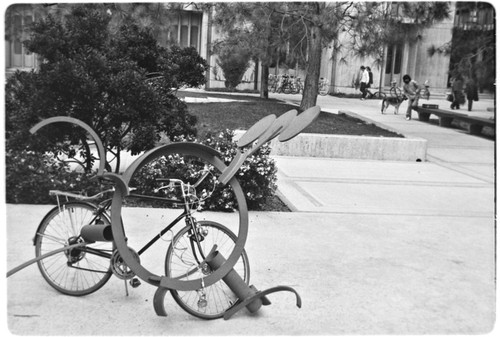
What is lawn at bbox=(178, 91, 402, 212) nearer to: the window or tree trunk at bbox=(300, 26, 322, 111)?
tree trunk at bbox=(300, 26, 322, 111)

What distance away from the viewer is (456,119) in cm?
1628

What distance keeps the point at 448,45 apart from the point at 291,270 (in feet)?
29.8

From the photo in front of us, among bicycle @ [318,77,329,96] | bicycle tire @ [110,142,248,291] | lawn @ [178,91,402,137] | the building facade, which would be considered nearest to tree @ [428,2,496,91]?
lawn @ [178,91,402,137]

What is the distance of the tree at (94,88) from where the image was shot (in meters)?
6.32

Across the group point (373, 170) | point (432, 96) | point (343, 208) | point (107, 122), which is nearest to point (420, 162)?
point (373, 170)

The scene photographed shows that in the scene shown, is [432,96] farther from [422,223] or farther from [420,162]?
[422,223]

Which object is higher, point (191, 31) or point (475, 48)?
point (191, 31)

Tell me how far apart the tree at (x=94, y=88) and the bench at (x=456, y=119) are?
9.93 m

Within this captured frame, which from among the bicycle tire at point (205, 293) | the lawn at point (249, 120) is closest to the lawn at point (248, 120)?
the lawn at point (249, 120)

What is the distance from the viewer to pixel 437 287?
175 inches

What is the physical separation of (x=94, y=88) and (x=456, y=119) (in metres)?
12.3

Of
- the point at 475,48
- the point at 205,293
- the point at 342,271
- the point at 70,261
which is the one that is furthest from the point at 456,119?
the point at 70,261

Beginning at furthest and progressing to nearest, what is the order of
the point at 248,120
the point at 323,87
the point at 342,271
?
the point at 323,87
the point at 248,120
the point at 342,271

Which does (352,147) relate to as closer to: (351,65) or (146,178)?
(146,178)
